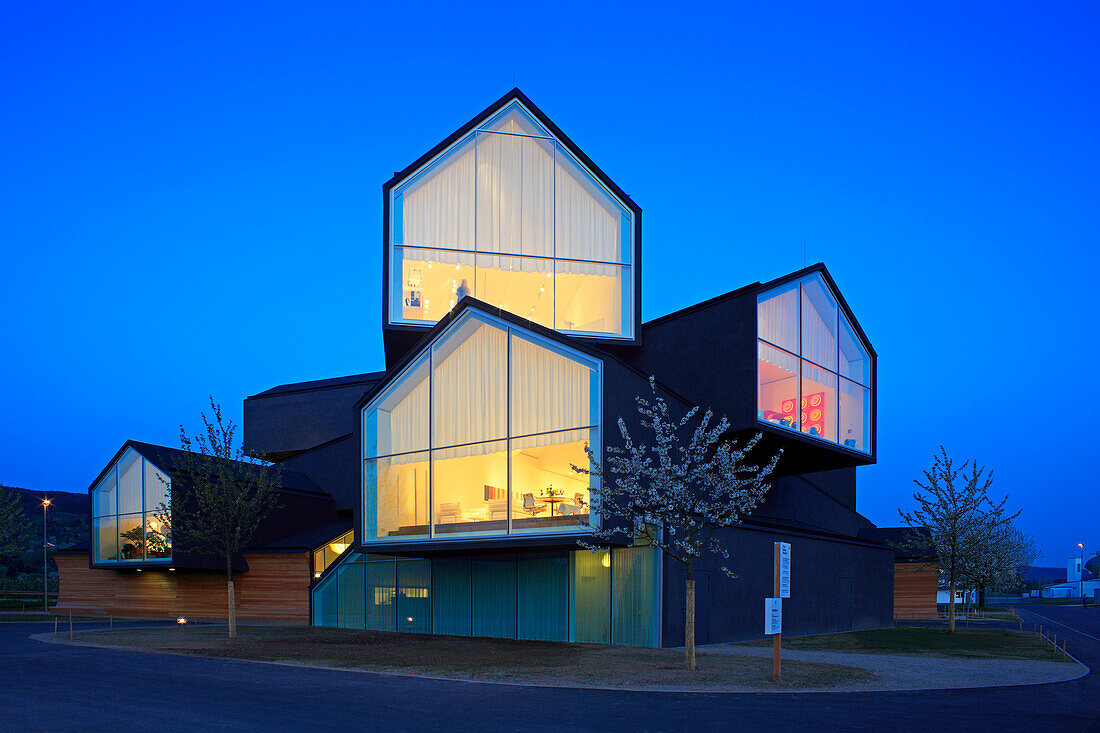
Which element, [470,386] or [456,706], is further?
[470,386]

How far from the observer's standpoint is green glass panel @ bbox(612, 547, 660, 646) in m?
21.5

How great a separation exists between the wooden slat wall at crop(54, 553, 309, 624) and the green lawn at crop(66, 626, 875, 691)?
9.13 meters

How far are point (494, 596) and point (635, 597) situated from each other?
5.57 m

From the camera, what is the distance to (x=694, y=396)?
26.6m

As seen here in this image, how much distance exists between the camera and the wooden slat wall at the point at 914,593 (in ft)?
142

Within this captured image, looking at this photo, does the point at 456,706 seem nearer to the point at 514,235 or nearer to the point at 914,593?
the point at 514,235

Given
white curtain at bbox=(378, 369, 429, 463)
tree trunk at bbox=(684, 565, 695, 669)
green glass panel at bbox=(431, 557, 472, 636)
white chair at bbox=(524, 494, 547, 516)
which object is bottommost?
green glass panel at bbox=(431, 557, 472, 636)

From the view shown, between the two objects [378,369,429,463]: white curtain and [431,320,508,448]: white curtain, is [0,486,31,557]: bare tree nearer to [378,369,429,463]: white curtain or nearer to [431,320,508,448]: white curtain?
[378,369,429,463]: white curtain

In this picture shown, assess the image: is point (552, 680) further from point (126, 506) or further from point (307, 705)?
point (126, 506)

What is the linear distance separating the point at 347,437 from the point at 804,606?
24429mm

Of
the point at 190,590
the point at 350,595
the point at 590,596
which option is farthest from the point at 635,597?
the point at 190,590

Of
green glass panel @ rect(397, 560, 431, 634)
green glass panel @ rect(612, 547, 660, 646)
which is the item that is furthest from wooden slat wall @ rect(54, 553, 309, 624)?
green glass panel @ rect(612, 547, 660, 646)

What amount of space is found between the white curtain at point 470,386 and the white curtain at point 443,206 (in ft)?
17.7

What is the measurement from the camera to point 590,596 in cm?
2311
